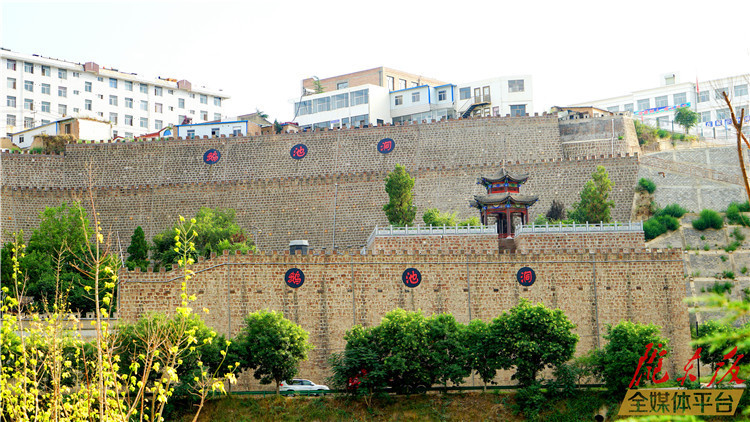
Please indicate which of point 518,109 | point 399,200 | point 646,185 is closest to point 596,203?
point 646,185

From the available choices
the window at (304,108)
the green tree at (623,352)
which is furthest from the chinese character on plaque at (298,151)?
the green tree at (623,352)

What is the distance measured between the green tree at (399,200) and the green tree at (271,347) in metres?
14.5

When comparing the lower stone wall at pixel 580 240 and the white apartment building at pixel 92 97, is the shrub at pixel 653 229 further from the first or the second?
the white apartment building at pixel 92 97

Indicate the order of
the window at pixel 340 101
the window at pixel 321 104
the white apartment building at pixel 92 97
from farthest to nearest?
the white apartment building at pixel 92 97, the window at pixel 321 104, the window at pixel 340 101

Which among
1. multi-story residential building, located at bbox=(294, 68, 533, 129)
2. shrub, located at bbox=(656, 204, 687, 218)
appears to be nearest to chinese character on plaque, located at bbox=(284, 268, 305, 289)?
shrub, located at bbox=(656, 204, 687, 218)

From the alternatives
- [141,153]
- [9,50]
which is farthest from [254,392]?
[9,50]

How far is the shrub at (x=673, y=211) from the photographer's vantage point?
52906mm

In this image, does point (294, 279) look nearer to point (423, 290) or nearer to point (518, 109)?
point (423, 290)

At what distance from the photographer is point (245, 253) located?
43.7 m

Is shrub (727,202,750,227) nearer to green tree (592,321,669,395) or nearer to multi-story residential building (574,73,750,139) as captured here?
green tree (592,321,669,395)

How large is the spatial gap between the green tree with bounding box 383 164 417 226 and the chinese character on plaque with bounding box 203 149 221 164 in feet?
56.9

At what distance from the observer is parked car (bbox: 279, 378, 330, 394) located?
128ft

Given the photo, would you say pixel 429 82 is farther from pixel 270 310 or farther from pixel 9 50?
pixel 270 310

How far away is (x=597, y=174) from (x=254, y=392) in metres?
25.0
